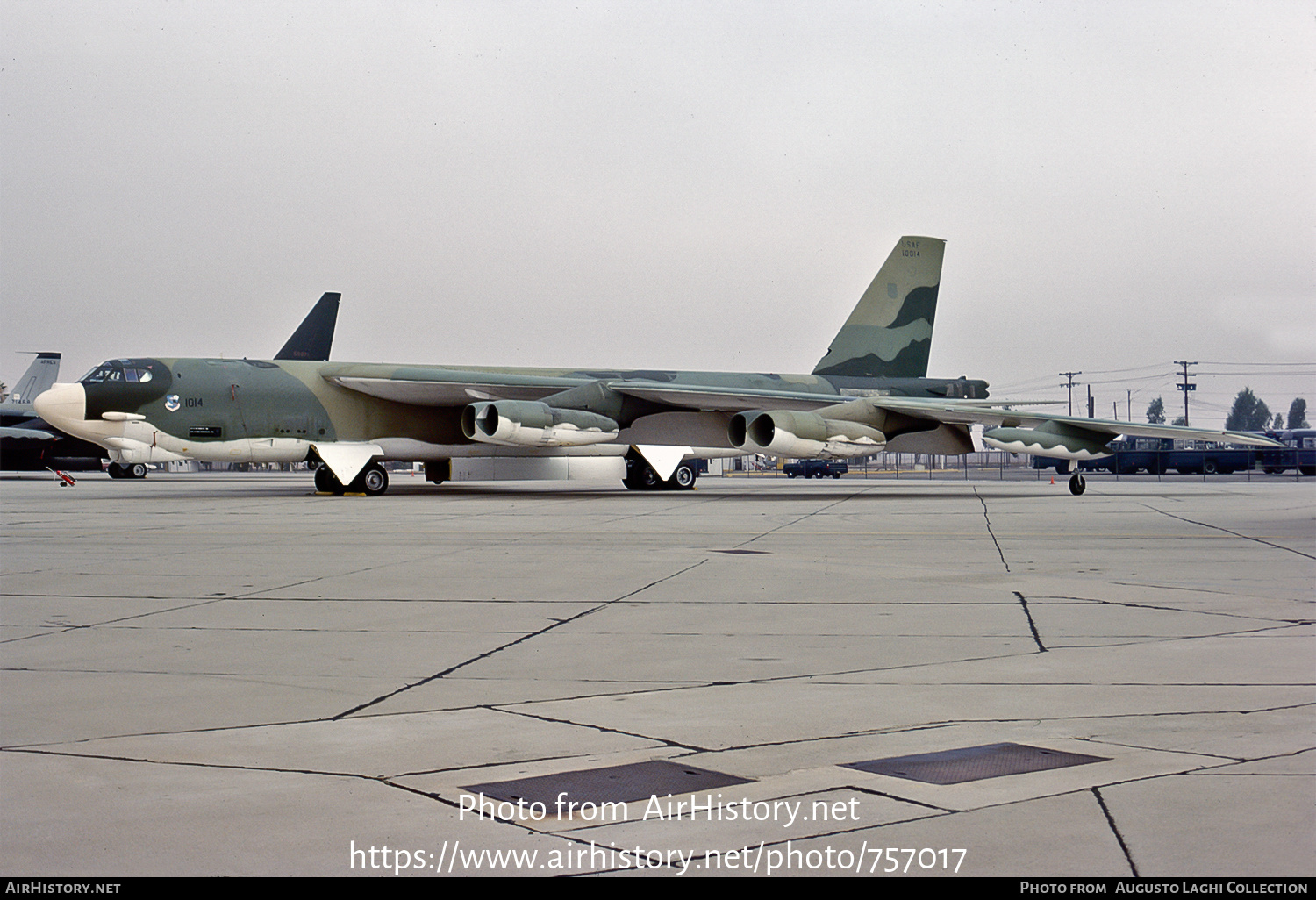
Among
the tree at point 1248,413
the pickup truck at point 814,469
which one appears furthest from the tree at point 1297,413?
the pickup truck at point 814,469

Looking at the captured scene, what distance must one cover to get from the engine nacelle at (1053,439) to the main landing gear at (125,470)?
3134 cm

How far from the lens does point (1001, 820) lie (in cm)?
351

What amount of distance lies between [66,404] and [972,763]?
2451cm

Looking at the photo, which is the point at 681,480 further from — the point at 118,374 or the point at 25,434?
the point at 25,434

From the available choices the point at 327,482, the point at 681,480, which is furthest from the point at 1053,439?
Answer: the point at 327,482

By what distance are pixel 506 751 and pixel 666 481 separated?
88.9ft

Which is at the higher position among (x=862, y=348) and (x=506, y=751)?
(x=862, y=348)

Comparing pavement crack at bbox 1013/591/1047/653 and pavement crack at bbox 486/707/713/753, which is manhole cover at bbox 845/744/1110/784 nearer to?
pavement crack at bbox 486/707/713/753

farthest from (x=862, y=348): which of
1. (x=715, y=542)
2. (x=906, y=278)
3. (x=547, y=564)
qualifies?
(x=547, y=564)

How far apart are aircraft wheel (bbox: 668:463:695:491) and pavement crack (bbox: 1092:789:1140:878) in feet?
90.6

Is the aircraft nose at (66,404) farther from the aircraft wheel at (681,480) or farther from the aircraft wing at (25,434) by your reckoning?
the aircraft wing at (25,434)

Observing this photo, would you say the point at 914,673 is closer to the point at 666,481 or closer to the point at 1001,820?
the point at 1001,820

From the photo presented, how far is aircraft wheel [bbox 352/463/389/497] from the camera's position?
89.8 ft

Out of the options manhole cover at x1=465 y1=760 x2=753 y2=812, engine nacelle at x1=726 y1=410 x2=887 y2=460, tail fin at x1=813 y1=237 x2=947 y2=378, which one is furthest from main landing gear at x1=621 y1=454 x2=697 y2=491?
manhole cover at x1=465 y1=760 x2=753 y2=812
